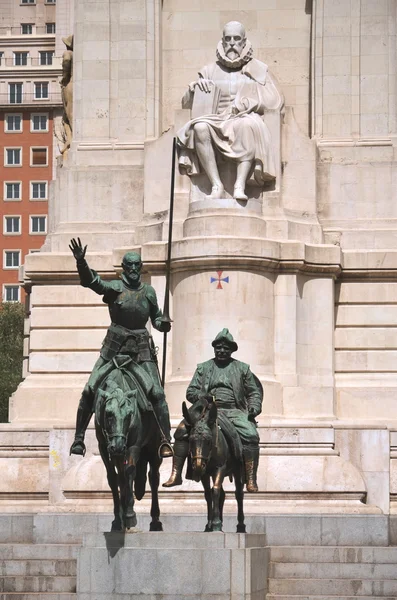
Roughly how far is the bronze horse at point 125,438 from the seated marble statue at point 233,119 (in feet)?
34.7

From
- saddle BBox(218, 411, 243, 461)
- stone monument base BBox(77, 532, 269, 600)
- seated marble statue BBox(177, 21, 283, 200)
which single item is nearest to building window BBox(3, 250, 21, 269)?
seated marble statue BBox(177, 21, 283, 200)

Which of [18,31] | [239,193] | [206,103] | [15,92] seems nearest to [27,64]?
[15,92]

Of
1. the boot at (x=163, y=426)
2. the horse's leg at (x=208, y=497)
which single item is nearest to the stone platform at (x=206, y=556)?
the horse's leg at (x=208, y=497)

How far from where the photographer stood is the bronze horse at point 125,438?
26062 mm

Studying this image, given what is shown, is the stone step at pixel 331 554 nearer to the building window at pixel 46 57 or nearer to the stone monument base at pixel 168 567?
the stone monument base at pixel 168 567

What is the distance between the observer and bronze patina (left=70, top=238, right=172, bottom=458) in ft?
88.1

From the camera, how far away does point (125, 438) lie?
26.0 meters

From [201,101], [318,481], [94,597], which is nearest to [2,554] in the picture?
[94,597]

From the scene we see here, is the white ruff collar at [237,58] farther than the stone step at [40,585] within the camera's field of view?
Yes

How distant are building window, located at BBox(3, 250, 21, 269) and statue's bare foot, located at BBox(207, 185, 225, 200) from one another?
59.9 metres

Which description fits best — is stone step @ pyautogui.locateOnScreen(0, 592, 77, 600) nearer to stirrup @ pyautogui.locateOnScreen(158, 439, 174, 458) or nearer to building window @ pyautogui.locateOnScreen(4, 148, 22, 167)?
stirrup @ pyautogui.locateOnScreen(158, 439, 174, 458)

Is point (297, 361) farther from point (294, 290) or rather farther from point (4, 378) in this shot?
point (4, 378)

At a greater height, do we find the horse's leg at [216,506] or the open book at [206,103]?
the open book at [206,103]

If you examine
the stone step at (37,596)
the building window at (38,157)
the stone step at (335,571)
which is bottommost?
the stone step at (37,596)
